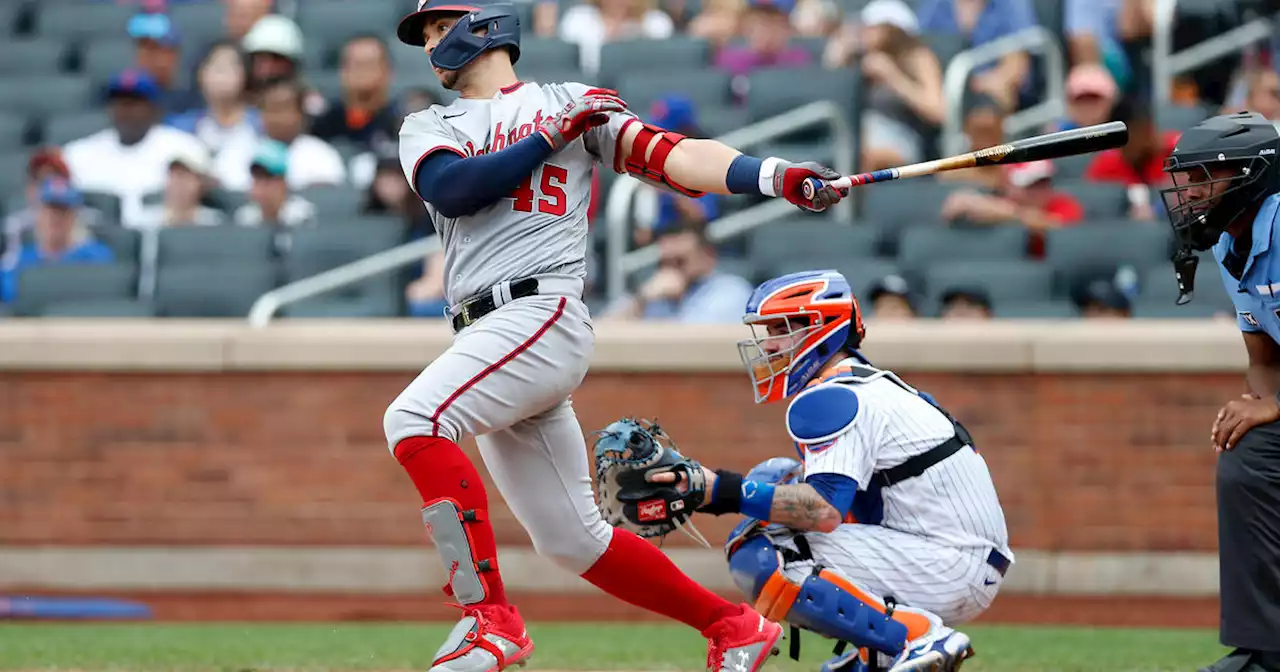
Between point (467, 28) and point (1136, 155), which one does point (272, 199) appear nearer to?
point (1136, 155)

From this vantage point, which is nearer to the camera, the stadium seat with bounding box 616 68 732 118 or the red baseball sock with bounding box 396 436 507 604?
the red baseball sock with bounding box 396 436 507 604

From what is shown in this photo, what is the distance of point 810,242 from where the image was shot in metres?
8.49

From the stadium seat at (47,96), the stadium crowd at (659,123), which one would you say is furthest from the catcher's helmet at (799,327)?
the stadium seat at (47,96)

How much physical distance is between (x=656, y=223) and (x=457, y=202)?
4478 millimetres

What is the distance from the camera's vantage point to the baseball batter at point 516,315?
4.07 m

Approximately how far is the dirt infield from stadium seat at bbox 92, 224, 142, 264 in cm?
204

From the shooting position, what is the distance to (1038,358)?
7473 mm

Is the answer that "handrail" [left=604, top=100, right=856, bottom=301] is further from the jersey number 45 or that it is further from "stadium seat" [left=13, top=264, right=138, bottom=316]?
the jersey number 45

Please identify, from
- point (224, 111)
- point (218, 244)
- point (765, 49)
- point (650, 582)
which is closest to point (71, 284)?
point (218, 244)

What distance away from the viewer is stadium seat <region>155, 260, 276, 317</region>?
8.46m

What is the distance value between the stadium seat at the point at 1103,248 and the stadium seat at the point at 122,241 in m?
4.86

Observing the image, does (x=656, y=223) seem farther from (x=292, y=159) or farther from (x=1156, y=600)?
(x=1156, y=600)

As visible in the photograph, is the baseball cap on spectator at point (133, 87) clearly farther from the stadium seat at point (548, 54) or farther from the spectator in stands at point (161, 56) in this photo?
the stadium seat at point (548, 54)

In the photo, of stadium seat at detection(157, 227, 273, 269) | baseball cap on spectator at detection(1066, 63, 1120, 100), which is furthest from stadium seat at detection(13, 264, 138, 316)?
baseball cap on spectator at detection(1066, 63, 1120, 100)
